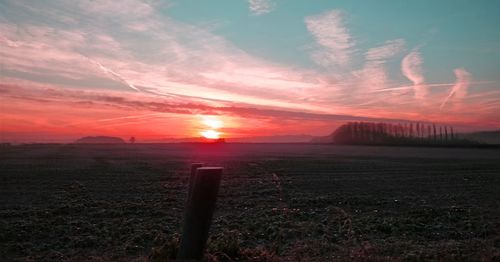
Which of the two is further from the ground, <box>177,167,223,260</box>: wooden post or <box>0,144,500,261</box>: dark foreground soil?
<box>177,167,223,260</box>: wooden post

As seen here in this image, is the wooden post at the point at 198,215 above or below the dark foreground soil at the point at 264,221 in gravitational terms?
above

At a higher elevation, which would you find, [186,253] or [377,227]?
[186,253]

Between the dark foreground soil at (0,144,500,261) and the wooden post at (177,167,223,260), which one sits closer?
the wooden post at (177,167,223,260)

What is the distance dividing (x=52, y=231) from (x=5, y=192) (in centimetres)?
1016

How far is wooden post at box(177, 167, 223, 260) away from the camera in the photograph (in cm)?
633

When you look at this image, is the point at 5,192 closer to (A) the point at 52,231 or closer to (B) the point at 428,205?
(A) the point at 52,231

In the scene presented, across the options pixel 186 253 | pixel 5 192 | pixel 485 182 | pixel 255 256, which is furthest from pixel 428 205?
pixel 5 192

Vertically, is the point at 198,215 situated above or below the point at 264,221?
above

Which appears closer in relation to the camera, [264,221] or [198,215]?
[198,215]

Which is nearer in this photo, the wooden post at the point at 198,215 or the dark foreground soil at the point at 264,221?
the wooden post at the point at 198,215

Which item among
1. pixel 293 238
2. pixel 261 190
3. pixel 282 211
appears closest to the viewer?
pixel 293 238

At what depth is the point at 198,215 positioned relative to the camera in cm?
638

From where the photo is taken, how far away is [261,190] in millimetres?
22578

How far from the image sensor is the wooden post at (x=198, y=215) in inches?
249
